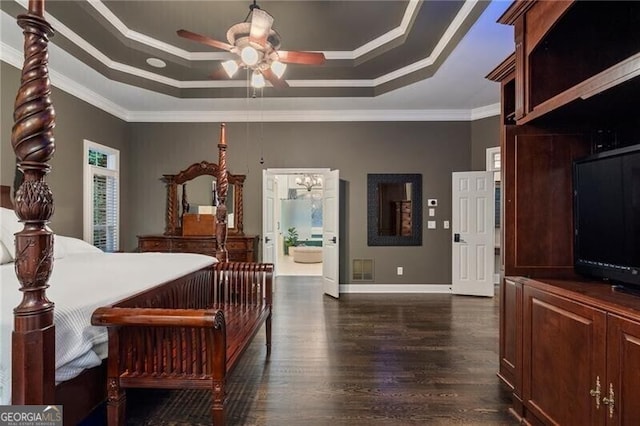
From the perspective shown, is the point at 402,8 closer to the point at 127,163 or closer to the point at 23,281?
the point at 23,281

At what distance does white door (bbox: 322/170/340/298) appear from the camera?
5.34 metres

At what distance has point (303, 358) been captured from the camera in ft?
9.74

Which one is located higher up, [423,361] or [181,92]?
[181,92]

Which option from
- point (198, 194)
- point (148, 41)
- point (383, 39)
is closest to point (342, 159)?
point (383, 39)

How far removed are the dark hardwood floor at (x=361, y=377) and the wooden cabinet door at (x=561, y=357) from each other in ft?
1.37

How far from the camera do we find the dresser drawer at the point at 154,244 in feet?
17.5

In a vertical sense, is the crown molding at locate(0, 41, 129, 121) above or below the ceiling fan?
above

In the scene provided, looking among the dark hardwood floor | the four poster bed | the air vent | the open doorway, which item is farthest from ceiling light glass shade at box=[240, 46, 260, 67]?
the open doorway

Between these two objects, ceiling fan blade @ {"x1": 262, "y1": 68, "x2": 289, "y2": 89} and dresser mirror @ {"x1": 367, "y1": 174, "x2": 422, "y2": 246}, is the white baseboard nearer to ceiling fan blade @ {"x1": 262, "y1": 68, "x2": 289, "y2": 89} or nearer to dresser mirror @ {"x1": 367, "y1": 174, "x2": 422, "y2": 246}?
dresser mirror @ {"x1": 367, "y1": 174, "x2": 422, "y2": 246}

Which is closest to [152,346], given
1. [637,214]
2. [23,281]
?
[23,281]

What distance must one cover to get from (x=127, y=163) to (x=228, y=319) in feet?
14.1

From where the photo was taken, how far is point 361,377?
8.63 feet

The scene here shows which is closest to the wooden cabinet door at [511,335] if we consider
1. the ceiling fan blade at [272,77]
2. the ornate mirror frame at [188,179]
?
the ceiling fan blade at [272,77]

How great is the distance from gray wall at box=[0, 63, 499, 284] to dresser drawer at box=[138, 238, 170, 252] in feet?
1.43
